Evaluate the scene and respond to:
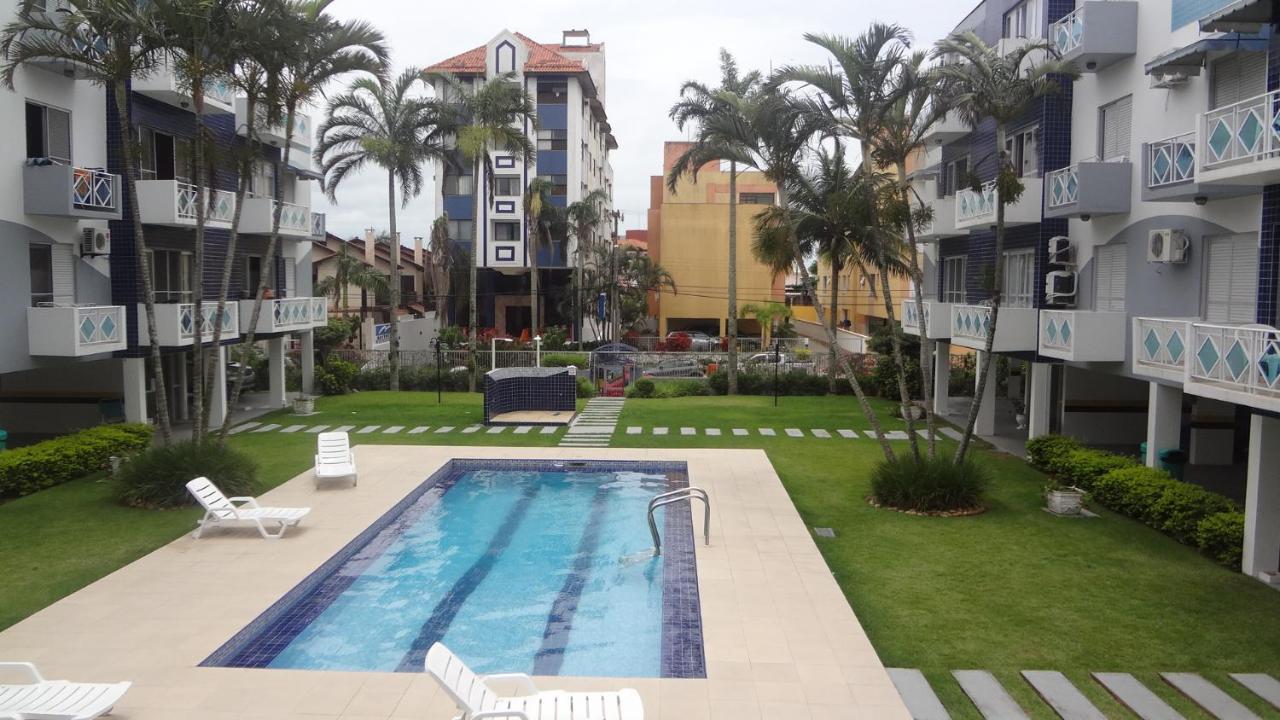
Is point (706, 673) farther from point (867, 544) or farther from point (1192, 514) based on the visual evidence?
point (1192, 514)

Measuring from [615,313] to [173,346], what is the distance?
31.7m

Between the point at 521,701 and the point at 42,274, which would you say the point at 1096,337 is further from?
the point at 42,274

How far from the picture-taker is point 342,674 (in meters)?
9.35

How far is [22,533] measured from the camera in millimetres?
15023

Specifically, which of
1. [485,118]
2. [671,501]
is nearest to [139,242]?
[671,501]

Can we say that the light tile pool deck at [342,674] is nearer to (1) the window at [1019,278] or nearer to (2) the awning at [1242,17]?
(2) the awning at [1242,17]

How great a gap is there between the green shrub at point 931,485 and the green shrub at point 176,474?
11.2m

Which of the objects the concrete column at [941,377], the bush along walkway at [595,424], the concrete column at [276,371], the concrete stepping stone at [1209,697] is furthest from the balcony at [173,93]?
the concrete stepping stone at [1209,697]

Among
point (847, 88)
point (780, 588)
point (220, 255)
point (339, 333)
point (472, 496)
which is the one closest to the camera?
point (780, 588)

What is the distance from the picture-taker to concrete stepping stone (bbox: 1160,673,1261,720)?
8961mm

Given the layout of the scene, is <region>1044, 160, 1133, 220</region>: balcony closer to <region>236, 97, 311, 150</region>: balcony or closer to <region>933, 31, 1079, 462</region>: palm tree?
<region>933, 31, 1079, 462</region>: palm tree

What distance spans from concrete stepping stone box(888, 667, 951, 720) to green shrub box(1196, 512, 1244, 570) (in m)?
6.72

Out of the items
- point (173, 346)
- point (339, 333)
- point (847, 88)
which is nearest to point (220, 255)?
point (173, 346)

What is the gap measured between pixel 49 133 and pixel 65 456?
6.95 metres
